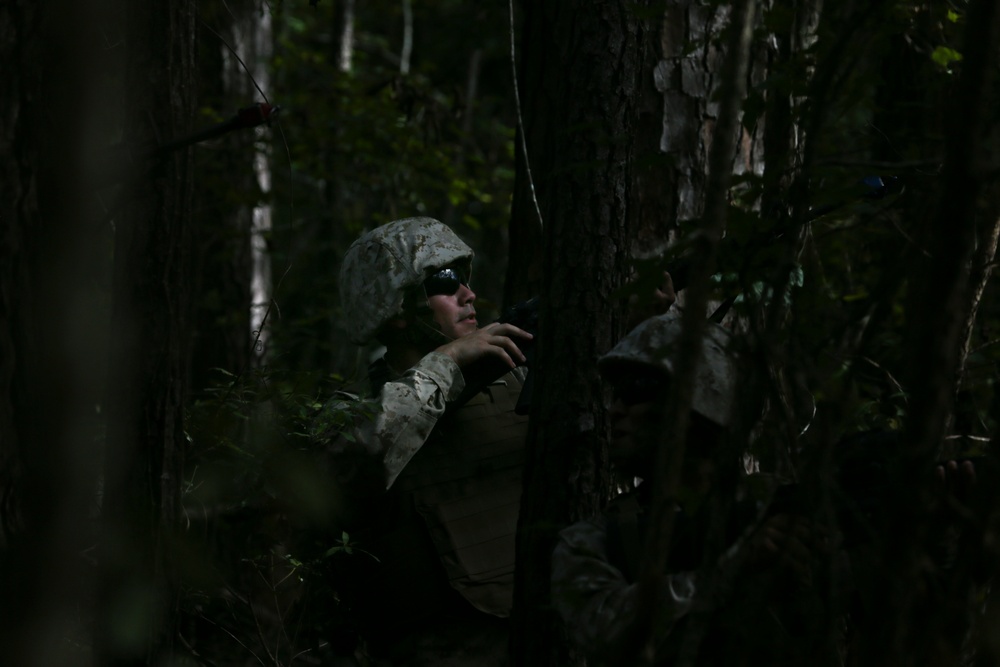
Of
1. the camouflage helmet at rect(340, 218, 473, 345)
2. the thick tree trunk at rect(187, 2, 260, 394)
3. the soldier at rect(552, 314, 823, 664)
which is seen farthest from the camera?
the thick tree trunk at rect(187, 2, 260, 394)

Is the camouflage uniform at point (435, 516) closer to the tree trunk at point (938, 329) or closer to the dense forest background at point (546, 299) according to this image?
the dense forest background at point (546, 299)

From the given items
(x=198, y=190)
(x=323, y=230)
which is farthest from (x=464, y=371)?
(x=323, y=230)

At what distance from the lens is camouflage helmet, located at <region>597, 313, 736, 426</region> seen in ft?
7.53

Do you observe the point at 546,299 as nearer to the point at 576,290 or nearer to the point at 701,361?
the point at 576,290

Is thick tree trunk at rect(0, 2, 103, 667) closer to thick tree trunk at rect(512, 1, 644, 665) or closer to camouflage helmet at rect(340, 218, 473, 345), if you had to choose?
thick tree trunk at rect(512, 1, 644, 665)

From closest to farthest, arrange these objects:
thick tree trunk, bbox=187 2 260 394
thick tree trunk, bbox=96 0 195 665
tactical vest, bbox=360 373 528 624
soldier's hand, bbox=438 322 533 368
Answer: thick tree trunk, bbox=96 0 195 665
tactical vest, bbox=360 373 528 624
soldier's hand, bbox=438 322 533 368
thick tree trunk, bbox=187 2 260 394

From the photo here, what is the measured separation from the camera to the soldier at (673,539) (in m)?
1.93

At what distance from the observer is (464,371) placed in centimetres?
351

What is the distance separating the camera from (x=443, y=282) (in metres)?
3.80

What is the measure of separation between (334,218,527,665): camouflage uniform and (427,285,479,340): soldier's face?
322mm

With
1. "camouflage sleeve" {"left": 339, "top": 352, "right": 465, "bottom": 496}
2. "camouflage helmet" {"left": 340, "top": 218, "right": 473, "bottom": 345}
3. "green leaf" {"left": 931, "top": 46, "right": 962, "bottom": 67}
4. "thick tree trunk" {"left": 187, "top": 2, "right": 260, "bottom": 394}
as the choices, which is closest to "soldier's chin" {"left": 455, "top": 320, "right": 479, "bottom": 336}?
"camouflage helmet" {"left": 340, "top": 218, "right": 473, "bottom": 345}

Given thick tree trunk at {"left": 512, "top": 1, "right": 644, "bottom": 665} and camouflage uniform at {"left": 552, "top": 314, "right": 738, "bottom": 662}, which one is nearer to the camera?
camouflage uniform at {"left": 552, "top": 314, "right": 738, "bottom": 662}

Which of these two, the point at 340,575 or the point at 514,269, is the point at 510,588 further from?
the point at 514,269

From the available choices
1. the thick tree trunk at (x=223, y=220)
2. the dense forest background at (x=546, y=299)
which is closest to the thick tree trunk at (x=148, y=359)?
the dense forest background at (x=546, y=299)
